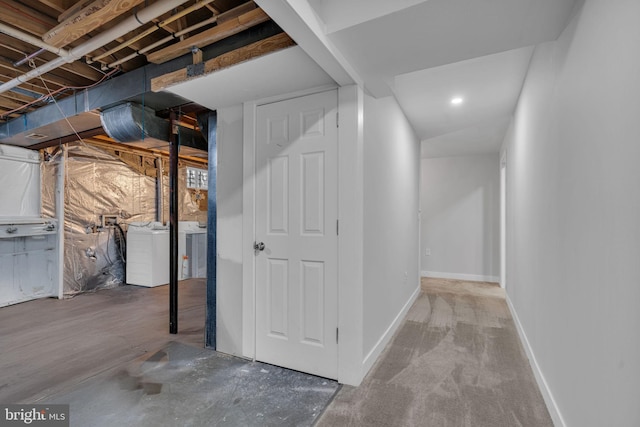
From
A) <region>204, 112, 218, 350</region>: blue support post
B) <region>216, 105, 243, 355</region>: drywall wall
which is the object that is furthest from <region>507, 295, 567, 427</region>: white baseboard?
<region>204, 112, 218, 350</region>: blue support post

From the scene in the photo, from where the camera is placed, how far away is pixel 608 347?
3.59 feet

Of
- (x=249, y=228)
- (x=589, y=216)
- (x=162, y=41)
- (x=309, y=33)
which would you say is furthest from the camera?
(x=249, y=228)

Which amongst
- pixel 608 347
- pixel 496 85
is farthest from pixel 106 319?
pixel 496 85

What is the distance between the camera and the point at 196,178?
5.91 m

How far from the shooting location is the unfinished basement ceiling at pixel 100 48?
176cm

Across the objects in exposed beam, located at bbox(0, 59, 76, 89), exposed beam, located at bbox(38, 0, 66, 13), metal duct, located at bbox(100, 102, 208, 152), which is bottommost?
metal duct, located at bbox(100, 102, 208, 152)

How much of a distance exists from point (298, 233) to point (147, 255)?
12.5ft

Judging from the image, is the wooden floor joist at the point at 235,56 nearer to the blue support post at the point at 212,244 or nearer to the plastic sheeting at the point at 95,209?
the blue support post at the point at 212,244

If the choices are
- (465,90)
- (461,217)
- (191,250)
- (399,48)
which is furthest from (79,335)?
(461,217)

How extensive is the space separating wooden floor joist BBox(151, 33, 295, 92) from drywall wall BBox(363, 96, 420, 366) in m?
0.77

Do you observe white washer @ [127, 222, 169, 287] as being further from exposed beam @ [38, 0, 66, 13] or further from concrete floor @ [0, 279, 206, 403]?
exposed beam @ [38, 0, 66, 13]

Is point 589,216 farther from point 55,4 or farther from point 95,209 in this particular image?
point 95,209

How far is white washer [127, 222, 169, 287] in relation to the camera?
4.97 m

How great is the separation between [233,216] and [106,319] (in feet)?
7.39
